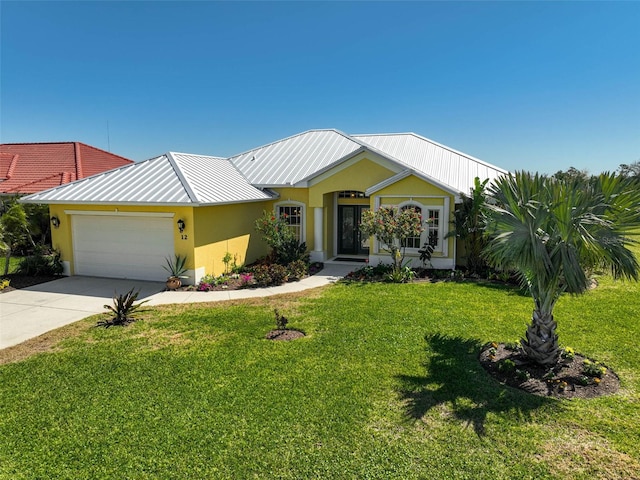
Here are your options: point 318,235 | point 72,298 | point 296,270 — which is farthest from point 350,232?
point 72,298

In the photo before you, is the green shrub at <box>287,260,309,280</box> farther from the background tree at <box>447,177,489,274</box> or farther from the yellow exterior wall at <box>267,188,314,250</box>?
the background tree at <box>447,177,489,274</box>

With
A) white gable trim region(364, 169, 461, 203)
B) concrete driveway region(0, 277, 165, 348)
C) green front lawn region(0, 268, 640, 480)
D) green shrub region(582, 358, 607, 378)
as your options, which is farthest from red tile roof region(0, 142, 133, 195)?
green shrub region(582, 358, 607, 378)

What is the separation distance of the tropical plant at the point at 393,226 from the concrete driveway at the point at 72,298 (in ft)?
7.17

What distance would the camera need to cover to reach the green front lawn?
16.0 feet

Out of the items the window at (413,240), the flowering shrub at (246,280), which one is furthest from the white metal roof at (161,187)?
the window at (413,240)

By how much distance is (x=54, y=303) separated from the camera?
11.8m

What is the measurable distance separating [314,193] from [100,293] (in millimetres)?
9182

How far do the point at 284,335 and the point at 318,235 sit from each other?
934 centimetres

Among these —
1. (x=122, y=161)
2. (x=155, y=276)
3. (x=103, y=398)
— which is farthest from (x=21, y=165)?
(x=103, y=398)

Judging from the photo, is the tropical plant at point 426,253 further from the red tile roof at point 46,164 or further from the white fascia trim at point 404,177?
the red tile roof at point 46,164

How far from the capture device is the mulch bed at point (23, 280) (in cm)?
1377

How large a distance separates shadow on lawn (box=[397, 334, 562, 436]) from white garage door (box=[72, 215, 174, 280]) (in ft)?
33.3

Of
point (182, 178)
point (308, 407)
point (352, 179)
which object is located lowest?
point (308, 407)

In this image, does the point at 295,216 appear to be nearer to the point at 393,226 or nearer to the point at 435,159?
the point at 393,226
